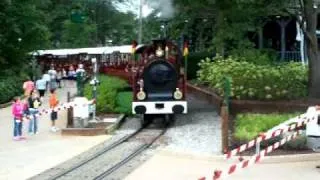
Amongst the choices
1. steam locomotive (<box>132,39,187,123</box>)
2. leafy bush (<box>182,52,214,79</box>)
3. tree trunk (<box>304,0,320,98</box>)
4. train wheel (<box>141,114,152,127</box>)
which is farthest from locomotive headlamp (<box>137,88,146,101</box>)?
leafy bush (<box>182,52,214,79</box>)

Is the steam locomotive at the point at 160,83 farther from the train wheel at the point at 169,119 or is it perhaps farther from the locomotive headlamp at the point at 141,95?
the train wheel at the point at 169,119

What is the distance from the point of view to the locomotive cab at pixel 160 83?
72.4 ft

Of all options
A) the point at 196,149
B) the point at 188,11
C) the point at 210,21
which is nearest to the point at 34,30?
the point at 210,21

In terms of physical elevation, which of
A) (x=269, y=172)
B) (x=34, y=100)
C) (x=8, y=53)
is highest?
(x=8, y=53)

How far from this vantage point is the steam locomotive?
22.1 m

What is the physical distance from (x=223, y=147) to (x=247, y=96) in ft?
22.4

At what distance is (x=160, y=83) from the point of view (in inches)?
882

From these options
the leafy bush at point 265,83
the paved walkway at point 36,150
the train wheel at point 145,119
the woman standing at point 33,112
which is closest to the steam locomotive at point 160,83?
the train wheel at point 145,119

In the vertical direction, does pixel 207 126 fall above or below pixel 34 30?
below

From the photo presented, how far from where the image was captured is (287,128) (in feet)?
Result: 46.4

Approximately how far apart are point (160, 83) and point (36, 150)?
622 centimetres

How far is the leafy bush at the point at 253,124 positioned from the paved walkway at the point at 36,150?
149 inches

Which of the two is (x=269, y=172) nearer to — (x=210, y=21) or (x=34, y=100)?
(x=34, y=100)

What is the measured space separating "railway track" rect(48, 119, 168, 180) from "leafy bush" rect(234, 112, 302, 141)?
239cm
